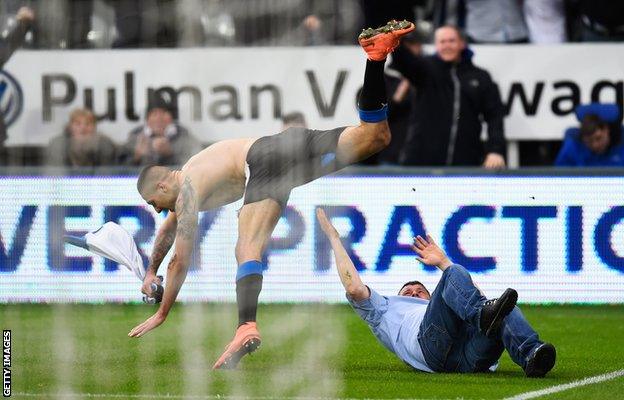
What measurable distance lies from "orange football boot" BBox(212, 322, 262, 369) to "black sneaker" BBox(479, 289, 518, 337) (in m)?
1.23

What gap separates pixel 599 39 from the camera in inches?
484

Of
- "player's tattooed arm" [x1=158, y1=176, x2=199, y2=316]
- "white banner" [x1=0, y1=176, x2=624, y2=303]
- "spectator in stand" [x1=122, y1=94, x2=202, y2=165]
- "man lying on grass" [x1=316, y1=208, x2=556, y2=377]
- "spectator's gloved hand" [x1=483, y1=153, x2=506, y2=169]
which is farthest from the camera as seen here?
"spectator's gloved hand" [x1=483, y1=153, x2=506, y2=169]

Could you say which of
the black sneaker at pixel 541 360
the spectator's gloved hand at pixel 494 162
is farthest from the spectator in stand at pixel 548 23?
the black sneaker at pixel 541 360

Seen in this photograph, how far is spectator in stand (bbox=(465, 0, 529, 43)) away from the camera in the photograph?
12344 mm

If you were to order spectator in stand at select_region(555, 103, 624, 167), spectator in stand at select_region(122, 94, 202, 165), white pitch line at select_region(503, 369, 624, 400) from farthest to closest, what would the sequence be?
spectator in stand at select_region(555, 103, 624, 167) < spectator in stand at select_region(122, 94, 202, 165) < white pitch line at select_region(503, 369, 624, 400)

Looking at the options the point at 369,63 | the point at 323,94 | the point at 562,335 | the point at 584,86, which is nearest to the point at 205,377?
the point at 369,63

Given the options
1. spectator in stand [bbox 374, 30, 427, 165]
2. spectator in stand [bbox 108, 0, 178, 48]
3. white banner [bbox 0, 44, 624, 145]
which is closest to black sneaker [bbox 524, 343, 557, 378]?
white banner [bbox 0, 44, 624, 145]

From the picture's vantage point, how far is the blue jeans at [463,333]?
25.5ft

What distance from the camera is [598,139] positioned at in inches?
472

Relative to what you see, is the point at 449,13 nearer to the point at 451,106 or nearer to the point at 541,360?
the point at 451,106

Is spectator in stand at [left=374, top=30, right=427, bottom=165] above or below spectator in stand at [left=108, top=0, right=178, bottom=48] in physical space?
below

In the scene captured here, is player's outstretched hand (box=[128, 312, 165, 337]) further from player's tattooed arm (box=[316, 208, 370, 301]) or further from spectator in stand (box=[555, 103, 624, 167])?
spectator in stand (box=[555, 103, 624, 167])

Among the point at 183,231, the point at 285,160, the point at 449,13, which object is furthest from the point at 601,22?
the point at 183,231

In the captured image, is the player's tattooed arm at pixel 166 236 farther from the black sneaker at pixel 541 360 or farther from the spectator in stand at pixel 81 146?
the black sneaker at pixel 541 360
